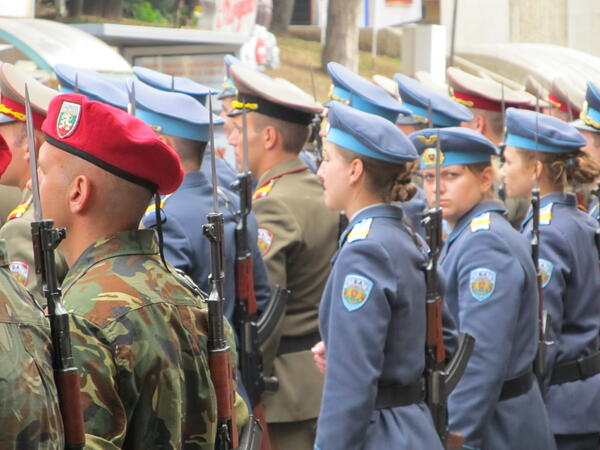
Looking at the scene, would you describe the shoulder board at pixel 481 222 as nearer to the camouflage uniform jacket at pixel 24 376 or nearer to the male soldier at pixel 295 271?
the male soldier at pixel 295 271

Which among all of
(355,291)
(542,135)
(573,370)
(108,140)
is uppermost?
(108,140)

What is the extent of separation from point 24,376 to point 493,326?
2.72 meters

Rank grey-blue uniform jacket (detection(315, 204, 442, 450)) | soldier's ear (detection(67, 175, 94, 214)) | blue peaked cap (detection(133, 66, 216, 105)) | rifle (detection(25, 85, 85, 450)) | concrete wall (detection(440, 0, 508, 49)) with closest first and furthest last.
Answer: rifle (detection(25, 85, 85, 450)) → soldier's ear (detection(67, 175, 94, 214)) → grey-blue uniform jacket (detection(315, 204, 442, 450)) → blue peaked cap (detection(133, 66, 216, 105)) → concrete wall (detection(440, 0, 508, 49))

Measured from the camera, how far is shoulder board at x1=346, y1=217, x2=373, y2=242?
159 inches

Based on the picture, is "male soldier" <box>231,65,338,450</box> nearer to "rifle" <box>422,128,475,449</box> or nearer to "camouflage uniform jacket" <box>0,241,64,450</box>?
"rifle" <box>422,128,475,449</box>

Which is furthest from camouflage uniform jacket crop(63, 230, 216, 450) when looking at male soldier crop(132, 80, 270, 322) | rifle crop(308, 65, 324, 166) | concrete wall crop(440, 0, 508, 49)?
concrete wall crop(440, 0, 508, 49)

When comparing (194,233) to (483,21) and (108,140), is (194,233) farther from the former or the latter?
(483,21)

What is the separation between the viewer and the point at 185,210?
465 centimetres

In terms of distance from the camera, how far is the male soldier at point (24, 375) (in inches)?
85.8

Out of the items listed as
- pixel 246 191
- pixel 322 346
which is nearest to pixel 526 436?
pixel 322 346

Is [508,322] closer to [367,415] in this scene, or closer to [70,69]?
[367,415]

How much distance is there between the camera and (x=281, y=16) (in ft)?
63.6

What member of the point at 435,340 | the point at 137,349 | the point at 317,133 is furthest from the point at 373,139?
the point at 317,133

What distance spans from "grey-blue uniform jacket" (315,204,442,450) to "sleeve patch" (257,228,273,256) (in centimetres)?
120
